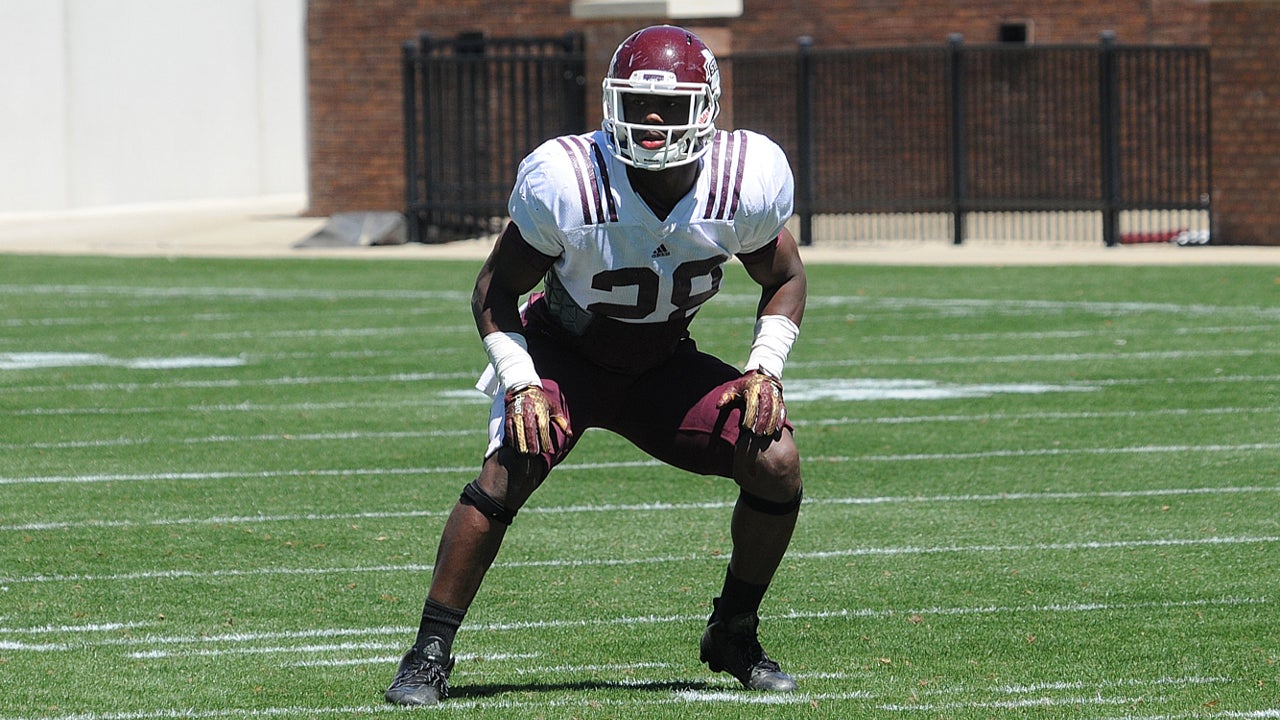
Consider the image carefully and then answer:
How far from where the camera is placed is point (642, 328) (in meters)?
5.59

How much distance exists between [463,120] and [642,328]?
758 inches

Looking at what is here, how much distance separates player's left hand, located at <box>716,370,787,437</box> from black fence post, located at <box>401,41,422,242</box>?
19.1 m

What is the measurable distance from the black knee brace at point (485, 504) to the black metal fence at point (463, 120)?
1855cm

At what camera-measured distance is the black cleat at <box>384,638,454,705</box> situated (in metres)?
5.30

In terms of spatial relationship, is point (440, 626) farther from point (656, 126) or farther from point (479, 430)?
point (479, 430)

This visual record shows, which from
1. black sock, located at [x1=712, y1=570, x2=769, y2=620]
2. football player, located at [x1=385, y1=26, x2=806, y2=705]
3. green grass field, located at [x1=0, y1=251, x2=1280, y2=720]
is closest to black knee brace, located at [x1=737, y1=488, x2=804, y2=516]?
football player, located at [x1=385, y1=26, x2=806, y2=705]

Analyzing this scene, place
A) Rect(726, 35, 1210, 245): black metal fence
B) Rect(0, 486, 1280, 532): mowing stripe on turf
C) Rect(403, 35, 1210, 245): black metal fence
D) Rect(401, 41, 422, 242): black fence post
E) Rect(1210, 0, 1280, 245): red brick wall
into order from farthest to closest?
Rect(401, 41, 422, 242): black fence post → Rect(403, 35, 1210, 245): black metal fence → Rect(726, 35, 1210, 245): black metal fence → Rect(1210, 0, 1280, 245): red brick wall → Rect(0, 486, 1280, 532): mowing stripe on turf

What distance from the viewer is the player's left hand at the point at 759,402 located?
5.39 meters

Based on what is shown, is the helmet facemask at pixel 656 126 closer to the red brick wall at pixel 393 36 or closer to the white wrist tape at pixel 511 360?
the white wrist tape at pixel 511 360

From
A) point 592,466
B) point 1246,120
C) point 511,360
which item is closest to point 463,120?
point 1246,120

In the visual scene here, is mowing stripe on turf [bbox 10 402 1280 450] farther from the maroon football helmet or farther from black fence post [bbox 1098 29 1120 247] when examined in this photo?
black fence post [bbox 1098 29 1120 247]

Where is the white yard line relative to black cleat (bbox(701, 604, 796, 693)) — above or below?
below

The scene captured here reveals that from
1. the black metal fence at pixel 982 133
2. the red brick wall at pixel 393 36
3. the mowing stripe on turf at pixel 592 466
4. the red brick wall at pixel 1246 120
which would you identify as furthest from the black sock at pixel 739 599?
the red brick wall at pixel 393 36

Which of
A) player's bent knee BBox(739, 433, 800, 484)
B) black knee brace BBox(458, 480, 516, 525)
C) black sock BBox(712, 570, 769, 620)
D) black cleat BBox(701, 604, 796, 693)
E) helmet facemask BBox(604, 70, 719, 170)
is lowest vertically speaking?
black cleat BBox(701, 604, 796, 693)
